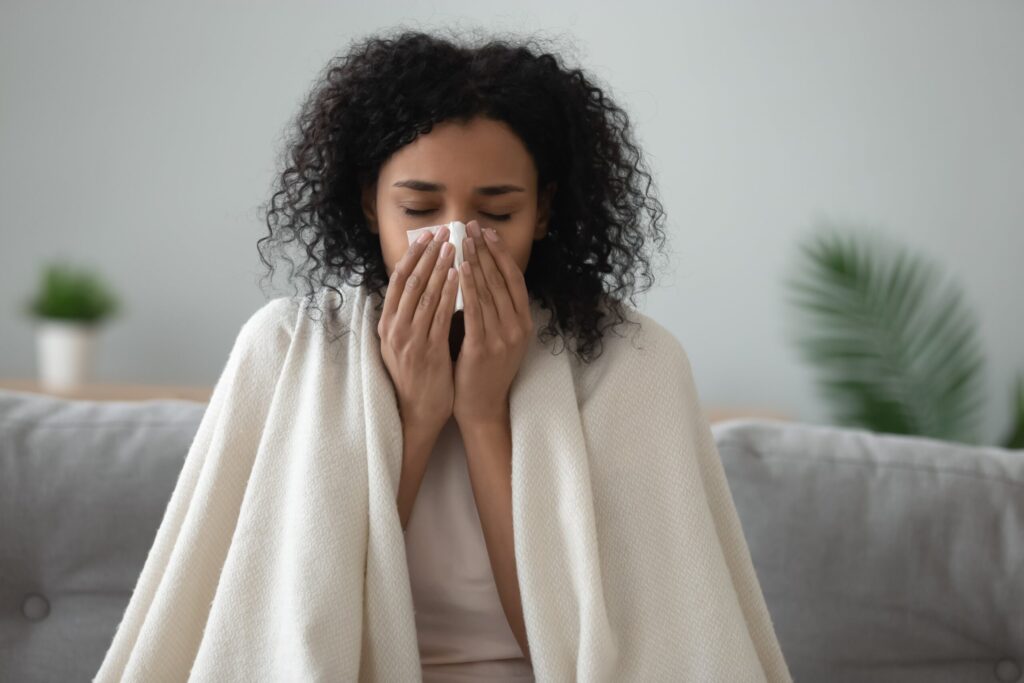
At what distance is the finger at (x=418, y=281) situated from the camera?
1.25 meters

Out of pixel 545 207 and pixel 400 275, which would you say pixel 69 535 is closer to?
pixel 400 275

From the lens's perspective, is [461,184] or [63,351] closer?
[461,184]

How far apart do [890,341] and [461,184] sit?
2067 mm

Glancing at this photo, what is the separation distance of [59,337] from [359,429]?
1.96m

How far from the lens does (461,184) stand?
126 cm

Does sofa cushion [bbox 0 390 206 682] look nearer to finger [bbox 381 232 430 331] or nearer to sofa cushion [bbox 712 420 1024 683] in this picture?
finger [bbox 381 232 430 331]

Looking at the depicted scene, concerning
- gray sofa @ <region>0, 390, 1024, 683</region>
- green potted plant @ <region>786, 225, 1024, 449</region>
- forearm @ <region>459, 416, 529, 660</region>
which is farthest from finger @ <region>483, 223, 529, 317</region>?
green potted plant @ <region>786, 225, 1024, 449</region>

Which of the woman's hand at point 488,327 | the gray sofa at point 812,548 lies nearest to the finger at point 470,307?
the woman's hand at point 488,327

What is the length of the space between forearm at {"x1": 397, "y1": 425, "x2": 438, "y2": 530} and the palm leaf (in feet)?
6.24

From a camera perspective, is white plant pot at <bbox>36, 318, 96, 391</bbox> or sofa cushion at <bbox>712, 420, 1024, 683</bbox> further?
white plant pot at <bbox>36, 318, 96, 391</bbox>

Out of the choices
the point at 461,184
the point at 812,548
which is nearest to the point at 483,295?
the point at 461,184

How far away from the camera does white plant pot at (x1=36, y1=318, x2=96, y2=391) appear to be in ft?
9.82

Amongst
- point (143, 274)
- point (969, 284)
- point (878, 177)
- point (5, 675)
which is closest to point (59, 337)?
point (143, 274)

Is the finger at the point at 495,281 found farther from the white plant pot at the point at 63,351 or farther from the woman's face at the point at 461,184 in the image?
the white plant pot at the point at 63,351
